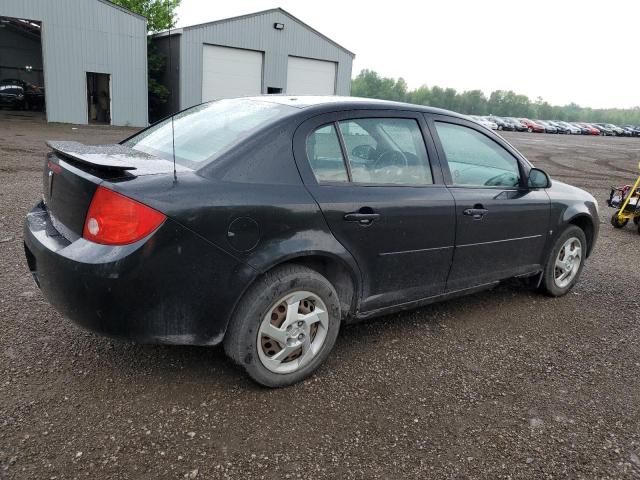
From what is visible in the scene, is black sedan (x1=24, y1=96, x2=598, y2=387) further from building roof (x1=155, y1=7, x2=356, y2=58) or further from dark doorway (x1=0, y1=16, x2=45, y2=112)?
dark doorway (x1=0, y1=16, x2=45, y2=112)

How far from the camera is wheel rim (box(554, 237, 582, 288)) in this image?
15.4 ft

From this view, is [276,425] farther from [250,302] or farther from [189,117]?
[189,117]

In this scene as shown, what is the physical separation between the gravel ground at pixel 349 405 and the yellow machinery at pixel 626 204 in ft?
14.9

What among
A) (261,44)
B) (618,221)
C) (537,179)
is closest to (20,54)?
(261,44)

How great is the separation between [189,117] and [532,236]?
2.87 metres

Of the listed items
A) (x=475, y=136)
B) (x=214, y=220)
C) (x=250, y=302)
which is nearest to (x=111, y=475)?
(x=250, y=302)

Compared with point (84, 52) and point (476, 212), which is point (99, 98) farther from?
point (476, 212)

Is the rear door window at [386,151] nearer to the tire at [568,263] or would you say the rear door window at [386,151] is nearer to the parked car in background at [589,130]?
the tire at [568,263]

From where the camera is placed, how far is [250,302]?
2713mm

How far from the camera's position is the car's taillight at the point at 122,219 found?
2408 mm

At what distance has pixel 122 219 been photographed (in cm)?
242

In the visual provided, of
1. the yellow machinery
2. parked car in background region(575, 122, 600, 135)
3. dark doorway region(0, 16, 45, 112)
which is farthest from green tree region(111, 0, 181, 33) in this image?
parked car in background region(575, 122, 600, 135)

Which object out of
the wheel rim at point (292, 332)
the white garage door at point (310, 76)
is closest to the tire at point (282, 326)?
the wheel rim at point (292, 332)

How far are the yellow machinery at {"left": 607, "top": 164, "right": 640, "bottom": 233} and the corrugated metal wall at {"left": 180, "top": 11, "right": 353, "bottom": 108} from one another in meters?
22.0
